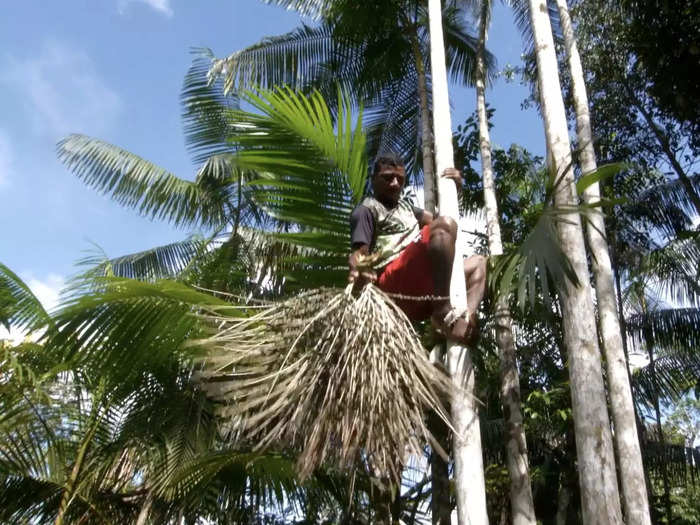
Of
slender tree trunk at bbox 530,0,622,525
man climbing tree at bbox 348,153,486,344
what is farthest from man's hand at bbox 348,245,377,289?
slender tree trunk at bbox 530,0,622,525

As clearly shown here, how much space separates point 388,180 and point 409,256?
0.49 meters

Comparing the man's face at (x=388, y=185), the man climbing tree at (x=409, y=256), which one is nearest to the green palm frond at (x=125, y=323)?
the man climbing tree at (x=409, y=256)

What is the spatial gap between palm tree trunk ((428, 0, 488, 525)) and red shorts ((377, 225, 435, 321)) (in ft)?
0.80

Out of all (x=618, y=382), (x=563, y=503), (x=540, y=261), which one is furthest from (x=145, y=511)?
(x=563, y=503)

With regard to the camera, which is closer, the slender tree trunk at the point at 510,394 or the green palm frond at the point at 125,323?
the green palm frond at the point at 125,323

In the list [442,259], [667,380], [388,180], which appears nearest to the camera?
[442,259]

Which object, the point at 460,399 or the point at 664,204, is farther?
the point at 664,204

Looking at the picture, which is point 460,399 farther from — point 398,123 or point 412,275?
point 398,123

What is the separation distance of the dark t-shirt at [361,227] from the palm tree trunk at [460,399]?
0.35 metres

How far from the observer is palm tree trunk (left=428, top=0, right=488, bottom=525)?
2301 mm

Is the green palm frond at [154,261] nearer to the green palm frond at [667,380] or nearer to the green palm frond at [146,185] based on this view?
the green palm frond at [146,185]

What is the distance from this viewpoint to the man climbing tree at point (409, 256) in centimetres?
268

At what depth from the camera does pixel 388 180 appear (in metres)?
3.40

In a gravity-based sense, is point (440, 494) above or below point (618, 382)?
below
